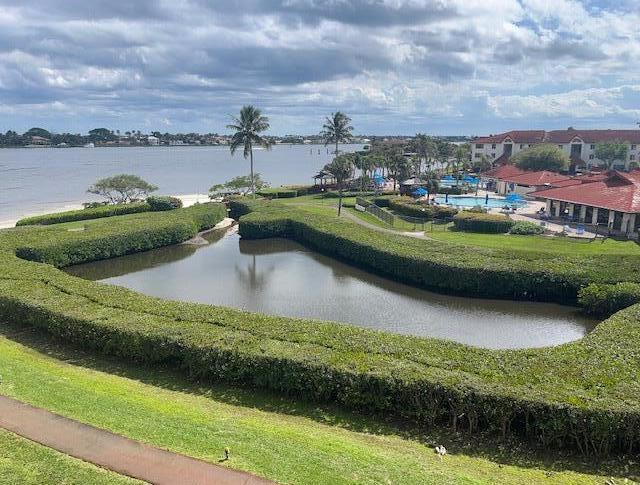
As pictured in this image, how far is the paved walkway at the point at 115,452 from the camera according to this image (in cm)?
984

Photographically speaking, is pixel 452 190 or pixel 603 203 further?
pixel 452 190

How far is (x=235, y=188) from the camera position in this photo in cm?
6638

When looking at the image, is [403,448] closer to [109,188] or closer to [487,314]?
[487,314]

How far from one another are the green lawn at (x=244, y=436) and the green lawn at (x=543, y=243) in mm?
22559

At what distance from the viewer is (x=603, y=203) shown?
134ft

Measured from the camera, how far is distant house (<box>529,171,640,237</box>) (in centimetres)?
3847

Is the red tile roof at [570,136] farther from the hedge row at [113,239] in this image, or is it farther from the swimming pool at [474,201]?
the hedge row at [113,239]

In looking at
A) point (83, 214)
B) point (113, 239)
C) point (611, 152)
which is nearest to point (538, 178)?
point (611, 152)

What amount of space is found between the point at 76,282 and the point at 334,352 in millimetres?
13541

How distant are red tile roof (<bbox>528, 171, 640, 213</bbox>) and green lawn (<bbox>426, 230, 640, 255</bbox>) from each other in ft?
14.5

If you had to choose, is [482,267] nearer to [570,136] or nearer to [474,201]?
[474,201]

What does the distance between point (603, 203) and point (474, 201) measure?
66.9 feet

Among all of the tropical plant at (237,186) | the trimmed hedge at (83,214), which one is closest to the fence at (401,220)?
the tropical plant at (237,186)

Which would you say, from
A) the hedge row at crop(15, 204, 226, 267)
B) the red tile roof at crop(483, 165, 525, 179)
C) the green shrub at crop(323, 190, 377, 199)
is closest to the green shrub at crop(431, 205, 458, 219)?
the green shrub at crop(323, 190, 377, 199)
